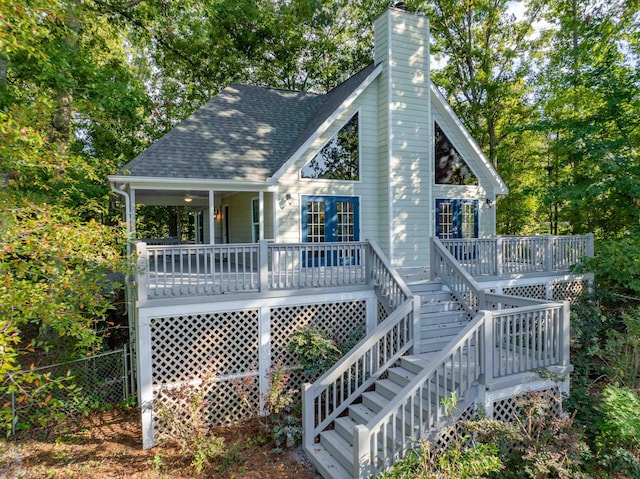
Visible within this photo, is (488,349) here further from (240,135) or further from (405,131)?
(240,135)

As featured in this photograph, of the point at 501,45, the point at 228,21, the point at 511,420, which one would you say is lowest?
the point at 511,420

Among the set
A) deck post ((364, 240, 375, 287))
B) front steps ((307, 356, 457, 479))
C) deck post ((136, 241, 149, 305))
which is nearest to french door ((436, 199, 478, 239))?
deck post ((364, 240, 375, 287))

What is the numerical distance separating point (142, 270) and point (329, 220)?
5366mm

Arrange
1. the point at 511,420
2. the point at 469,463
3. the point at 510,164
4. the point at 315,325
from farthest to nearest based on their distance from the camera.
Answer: the point at 510,164 < the point at 315,325 < the point at 511,420 < the point at 469,463

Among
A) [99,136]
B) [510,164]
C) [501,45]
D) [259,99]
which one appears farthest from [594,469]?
[99,136]

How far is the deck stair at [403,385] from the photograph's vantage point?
18.0 feet

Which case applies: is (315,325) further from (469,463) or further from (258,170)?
(258,170)

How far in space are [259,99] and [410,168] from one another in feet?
18.9

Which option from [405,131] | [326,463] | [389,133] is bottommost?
[326,463]

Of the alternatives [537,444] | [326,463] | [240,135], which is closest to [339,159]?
[240,135]

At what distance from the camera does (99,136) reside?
17.8 m

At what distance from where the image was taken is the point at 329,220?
10414 millimetres

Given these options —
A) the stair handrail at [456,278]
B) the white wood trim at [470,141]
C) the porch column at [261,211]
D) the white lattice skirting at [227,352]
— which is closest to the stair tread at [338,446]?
the white lattice skirting at [227,352]

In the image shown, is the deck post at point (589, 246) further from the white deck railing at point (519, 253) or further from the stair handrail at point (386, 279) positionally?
the stair handrail at point (386, 279)
